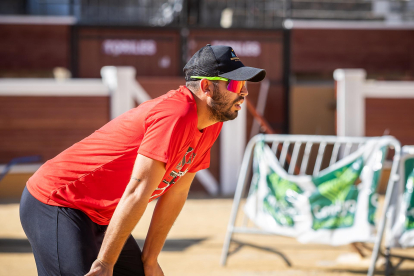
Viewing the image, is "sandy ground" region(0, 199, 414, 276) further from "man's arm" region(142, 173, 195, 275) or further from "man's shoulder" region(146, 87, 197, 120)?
"man's shoulder" region(146, 87, 197, 120)

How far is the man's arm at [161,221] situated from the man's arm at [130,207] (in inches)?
19.3

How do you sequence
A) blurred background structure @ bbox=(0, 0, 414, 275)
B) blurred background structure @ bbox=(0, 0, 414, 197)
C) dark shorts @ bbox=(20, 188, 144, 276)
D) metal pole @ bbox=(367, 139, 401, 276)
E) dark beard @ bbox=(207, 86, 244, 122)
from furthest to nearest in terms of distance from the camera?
blurred background structure @ bbox=(0, 0, 414, 197), blurred background structure @ bbox=(0, 0, 414, 275), metal pole @ bbox=(367, 139, 401, 276), dark beard @ bbox=(207, 86, 244, 122), dark shorts @ bbox=(20, 188, 144, 276)

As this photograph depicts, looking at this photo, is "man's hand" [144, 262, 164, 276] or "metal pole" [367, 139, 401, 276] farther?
"metal pole" [367, 139, 401, 276]

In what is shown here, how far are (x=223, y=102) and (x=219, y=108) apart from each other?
0.03 meters

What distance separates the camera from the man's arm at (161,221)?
234cm

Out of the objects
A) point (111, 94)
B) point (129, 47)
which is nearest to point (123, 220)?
point (111, 94)

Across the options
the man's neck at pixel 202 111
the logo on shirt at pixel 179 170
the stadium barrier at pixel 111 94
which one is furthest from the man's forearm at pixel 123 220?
the stadium barrier at pixel 111 94

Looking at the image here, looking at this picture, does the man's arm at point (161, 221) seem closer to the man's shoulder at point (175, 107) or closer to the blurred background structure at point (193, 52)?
the man's shoulder at point (175, 107)

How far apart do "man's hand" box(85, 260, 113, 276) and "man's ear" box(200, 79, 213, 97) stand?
76 centimetres

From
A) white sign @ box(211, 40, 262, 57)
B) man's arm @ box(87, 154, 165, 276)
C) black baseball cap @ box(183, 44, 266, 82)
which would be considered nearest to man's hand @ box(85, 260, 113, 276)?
man's arm @ box(87, 154, 165, 276)

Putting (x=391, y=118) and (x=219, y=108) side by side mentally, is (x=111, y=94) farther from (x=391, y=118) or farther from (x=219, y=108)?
(x=219, y=108)

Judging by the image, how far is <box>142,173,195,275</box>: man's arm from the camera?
234 centimetres

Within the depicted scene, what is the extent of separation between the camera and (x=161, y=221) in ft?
7.86

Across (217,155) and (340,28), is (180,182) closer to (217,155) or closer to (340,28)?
(217,155)
